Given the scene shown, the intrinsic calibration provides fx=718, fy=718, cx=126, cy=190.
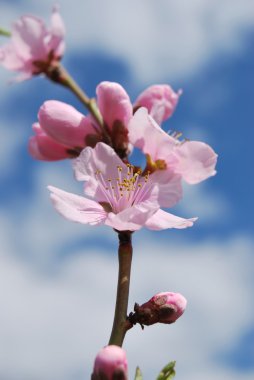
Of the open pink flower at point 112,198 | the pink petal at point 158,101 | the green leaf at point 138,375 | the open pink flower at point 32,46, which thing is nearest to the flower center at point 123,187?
the open pink flower at point 112,198

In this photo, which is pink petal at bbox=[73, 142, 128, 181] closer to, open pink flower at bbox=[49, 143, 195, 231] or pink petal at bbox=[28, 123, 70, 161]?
open pink flower at bbox=[49, 143, 195, 231]

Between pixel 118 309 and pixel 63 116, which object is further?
pixel 63 116

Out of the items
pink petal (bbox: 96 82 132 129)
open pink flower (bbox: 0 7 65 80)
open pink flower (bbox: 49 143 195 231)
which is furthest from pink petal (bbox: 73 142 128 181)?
open pink flower (bbox: 0 7 65 80)

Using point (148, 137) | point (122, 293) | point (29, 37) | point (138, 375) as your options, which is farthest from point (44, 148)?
point (138, 375)

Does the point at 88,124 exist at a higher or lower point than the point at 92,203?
higher

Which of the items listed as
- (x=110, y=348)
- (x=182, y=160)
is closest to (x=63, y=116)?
Answer: (x=182, y=160)

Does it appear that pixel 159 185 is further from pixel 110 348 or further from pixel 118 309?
pixel 110 348
